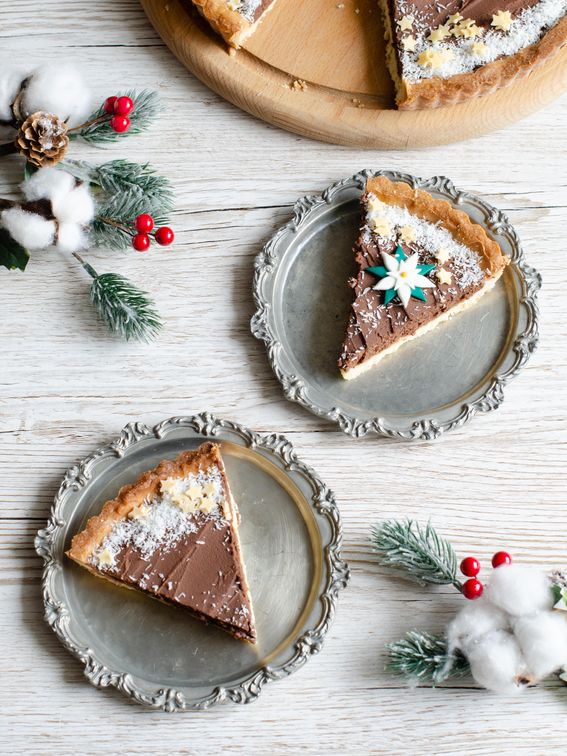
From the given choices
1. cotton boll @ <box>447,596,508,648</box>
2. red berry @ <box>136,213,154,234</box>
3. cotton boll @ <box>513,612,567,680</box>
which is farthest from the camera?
red berry @ <box>136,213,154,234</box>

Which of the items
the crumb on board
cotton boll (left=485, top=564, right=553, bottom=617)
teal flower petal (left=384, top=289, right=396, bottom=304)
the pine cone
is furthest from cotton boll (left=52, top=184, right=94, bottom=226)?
cotton boll (left=485, top=564, right=553, bottom=617)

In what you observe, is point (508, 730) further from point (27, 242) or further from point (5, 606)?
point (27, 242)

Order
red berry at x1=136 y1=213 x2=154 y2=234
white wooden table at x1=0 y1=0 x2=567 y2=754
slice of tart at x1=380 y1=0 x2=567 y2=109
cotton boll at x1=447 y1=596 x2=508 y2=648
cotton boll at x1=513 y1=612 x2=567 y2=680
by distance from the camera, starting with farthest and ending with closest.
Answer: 1. slice of tart at x1=380 y1=0 x2=567 y2=109
2. red berry at x1=136 y1=213 x2=154 y2=234
3. white wooden table at x1=0 y1=0 x2=567 y2=754
4. cotton boll at x1=447 y1=596 x2=508 y2=648
5. cotton boll at x1=513 y1=612 x2=567 y2=680

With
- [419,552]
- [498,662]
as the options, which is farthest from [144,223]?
[498,662]

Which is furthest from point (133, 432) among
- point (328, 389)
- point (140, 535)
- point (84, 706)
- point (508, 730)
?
point (508, 730)

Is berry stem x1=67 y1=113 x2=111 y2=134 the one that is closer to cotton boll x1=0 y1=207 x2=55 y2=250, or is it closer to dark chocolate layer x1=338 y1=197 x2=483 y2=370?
cotton boll x1=0 y1=207 x2=55 y2=250

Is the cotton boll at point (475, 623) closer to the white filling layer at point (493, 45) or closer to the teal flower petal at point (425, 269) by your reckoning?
the teal flower petal at point (425, 269)
